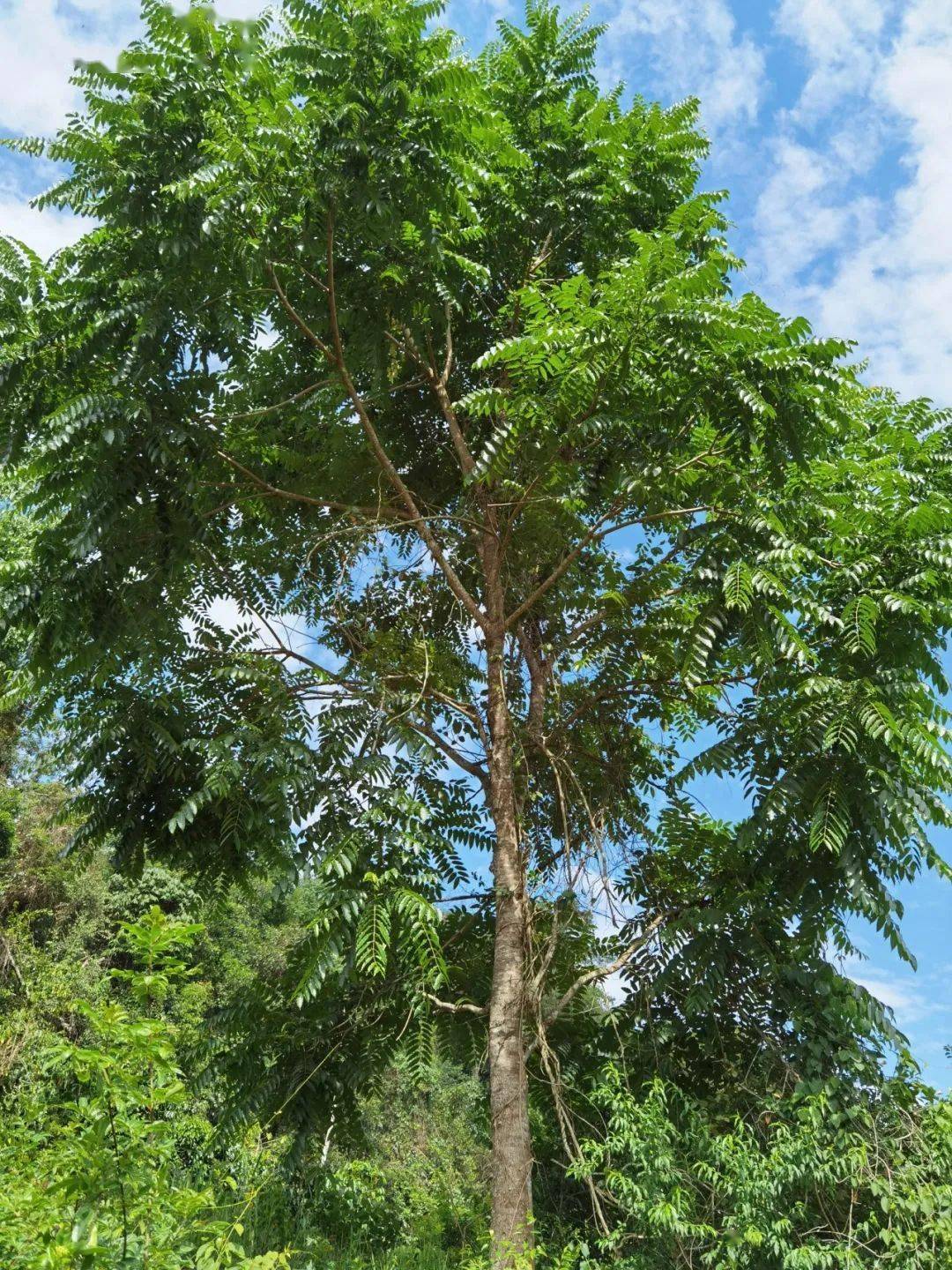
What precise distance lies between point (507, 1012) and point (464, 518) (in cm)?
369

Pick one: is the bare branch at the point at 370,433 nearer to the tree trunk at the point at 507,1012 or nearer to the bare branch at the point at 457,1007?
the tree trunk at the point at 507,1012

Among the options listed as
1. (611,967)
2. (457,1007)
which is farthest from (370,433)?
(611,967)

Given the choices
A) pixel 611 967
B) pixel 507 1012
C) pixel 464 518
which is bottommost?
pixel 507 1012

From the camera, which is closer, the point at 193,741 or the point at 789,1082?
the point at 193,741

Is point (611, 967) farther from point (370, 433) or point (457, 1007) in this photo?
point (370, 433)

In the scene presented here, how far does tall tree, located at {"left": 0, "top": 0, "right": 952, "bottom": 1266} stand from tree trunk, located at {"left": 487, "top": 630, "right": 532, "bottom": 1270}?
30 mm

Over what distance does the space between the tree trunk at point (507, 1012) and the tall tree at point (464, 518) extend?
30 millimetres

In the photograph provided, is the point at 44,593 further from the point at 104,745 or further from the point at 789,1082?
the point at 789,1082

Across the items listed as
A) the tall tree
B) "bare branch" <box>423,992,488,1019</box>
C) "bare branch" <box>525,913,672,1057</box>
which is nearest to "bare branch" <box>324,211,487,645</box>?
the tall tree

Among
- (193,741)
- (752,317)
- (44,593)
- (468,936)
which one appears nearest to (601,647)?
(468,936)

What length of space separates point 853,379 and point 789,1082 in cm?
510

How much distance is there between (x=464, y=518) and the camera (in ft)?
27.1

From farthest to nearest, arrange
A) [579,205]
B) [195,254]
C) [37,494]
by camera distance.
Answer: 1. [579,205]
2. [37,494]
3. [195,254]

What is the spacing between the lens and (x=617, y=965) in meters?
7.89
